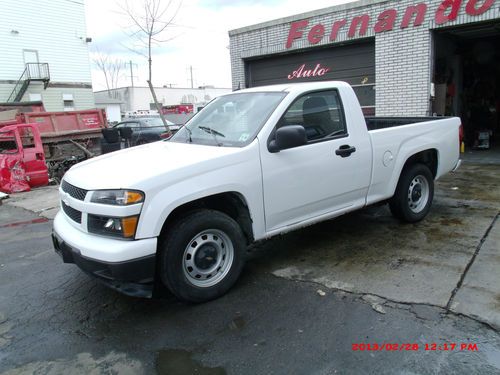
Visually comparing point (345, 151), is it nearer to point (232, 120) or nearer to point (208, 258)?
point (232, 120)

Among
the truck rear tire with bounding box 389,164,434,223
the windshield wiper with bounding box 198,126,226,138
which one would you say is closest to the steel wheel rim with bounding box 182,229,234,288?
the windshield wiper with bounding box 198,126,226,138

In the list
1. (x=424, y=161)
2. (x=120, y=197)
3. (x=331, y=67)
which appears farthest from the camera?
(x=331, y=67)

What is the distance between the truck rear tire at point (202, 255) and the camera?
3.49m

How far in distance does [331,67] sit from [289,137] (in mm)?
9221

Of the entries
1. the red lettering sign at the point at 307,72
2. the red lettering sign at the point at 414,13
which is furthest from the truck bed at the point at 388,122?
the red lettering sign at the point at 307,72

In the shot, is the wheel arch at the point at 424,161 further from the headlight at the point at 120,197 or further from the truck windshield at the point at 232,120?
the headlight at the point at 120,197

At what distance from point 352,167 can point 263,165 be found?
1210 mm

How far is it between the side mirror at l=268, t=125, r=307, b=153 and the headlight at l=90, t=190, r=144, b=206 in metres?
1.32

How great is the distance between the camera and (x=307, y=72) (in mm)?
12797

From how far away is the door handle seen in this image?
14.7 ft

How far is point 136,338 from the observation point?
335 centimetres

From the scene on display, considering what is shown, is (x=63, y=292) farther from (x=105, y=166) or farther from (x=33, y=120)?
(x=33, y=120)

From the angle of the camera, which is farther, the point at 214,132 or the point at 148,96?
the point at 148,96

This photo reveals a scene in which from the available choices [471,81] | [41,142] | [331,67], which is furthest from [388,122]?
[471,81]
